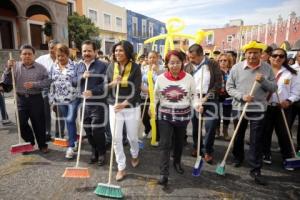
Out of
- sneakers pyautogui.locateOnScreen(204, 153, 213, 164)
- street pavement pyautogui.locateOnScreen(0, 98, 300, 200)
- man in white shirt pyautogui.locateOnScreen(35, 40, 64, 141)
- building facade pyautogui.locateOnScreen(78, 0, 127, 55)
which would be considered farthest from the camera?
building facade pyautogui.locateOnScreen(78, 0, 127, 55)

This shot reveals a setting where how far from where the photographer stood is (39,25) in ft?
64.3

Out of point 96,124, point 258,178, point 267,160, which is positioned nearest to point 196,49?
point 96,124

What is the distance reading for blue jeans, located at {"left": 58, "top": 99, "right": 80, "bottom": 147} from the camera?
444cm

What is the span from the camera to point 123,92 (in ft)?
12.1

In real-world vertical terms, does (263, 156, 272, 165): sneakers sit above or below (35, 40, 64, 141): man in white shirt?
below

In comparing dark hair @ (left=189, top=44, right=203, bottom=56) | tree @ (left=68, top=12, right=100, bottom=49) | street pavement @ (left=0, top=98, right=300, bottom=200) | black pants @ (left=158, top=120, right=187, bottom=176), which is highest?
tree @ (left=68, top=12, right=100, bottom=49)

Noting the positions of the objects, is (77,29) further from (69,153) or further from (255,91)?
(255,91)

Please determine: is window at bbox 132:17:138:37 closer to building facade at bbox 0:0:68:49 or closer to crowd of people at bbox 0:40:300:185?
building facade at bbox 0:0:68:49

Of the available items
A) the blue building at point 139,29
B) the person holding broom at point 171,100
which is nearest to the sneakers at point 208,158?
the person holding broom at point 171,100

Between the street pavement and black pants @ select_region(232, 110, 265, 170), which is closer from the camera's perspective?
the street pavement

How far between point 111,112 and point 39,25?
61.1 ft

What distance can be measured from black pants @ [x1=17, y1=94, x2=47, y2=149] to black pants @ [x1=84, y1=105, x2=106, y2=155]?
1.04 meters

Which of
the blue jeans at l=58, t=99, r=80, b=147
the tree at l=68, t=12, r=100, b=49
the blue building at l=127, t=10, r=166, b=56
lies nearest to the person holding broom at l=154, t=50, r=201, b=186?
the blue jeans at l=58, t=99, r=80, b=147

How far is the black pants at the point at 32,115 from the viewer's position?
451 cm
